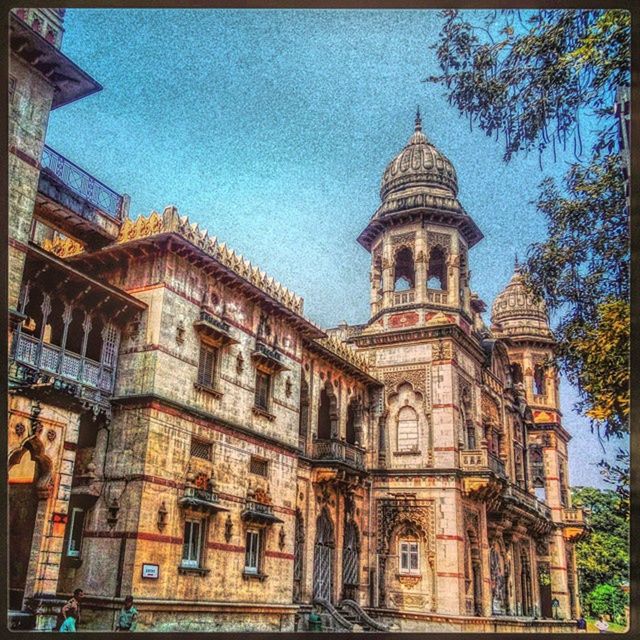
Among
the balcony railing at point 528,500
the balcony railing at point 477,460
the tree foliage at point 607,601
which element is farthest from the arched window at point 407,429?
the tree foliage at point 607,601

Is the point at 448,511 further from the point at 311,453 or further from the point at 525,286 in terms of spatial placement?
the point at 525,286

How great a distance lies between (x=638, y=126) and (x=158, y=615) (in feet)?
32.6

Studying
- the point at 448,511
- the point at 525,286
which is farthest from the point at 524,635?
the point at 448,511

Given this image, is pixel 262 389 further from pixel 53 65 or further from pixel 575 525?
pixel 575 525

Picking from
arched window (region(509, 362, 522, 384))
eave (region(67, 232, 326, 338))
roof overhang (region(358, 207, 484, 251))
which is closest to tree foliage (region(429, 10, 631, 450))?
eave (region(67, 232, 326, 338))

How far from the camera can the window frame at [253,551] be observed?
48.6 feet

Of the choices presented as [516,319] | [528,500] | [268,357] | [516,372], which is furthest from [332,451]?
[516,372]

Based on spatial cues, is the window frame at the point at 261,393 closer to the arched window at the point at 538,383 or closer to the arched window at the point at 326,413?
the arched window at the point at 326,413

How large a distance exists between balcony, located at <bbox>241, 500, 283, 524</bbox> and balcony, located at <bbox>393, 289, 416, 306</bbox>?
8.43m

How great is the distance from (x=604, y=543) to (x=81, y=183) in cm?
1091

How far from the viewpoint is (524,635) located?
8.62 m

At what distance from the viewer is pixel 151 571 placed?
1218 cm

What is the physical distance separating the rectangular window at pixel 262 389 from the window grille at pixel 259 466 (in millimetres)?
1110

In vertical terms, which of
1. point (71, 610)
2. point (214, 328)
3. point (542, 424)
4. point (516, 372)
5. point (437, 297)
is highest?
point (437, 297)
